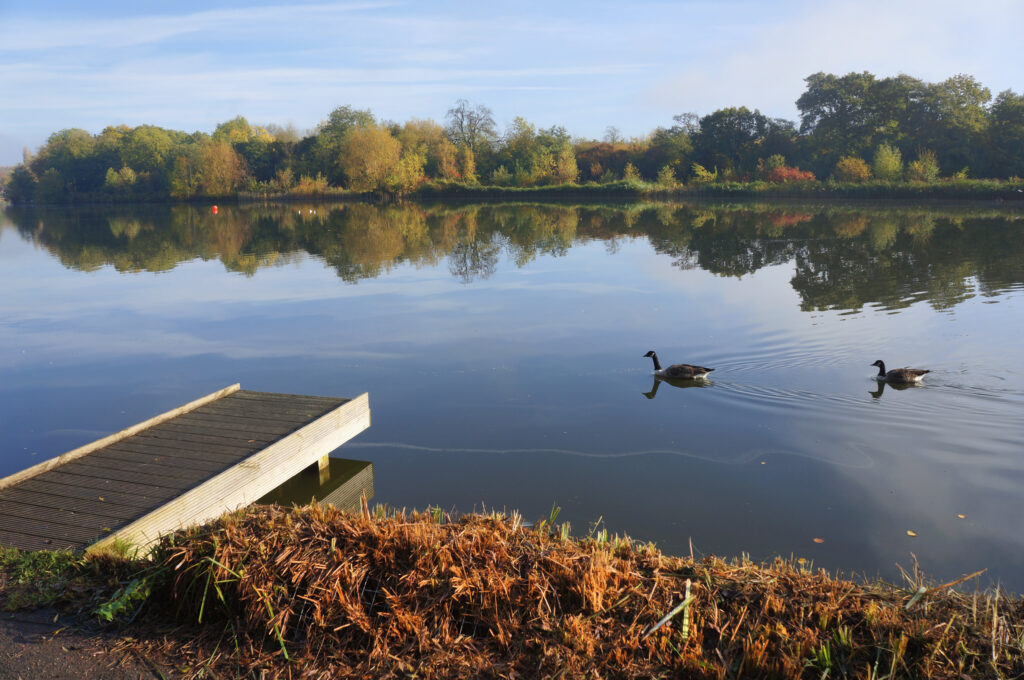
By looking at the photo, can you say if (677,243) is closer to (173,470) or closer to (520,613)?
(173,470)

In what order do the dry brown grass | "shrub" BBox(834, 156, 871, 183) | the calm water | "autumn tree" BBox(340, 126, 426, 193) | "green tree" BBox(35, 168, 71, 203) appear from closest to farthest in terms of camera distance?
the dry brown grass < the calm water < "shrub" BBox(834, 156, 871, 183) < "autumn tree" BBox(340, 126, 426, 193) < "green tree" BBox(35, 168, 71, 203)

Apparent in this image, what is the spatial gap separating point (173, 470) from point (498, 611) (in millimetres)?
3767

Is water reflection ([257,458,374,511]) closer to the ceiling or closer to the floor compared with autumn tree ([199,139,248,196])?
closer to the floor

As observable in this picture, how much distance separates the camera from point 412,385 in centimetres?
913

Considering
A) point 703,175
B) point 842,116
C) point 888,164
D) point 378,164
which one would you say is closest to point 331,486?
point 888,164

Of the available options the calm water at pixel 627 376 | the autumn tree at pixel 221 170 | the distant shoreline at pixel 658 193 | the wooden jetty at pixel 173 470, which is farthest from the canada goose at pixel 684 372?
the autumn tree at pixel 221 170

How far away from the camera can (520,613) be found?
9.29 ft

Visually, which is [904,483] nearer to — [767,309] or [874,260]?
[767,309]

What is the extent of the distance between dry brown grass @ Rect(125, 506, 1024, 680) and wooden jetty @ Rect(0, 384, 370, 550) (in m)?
1.73

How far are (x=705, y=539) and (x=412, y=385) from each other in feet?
16.1

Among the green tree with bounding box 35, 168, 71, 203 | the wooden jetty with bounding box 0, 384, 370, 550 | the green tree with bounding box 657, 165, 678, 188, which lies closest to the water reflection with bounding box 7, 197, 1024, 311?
the wooden jetty with bounding box 0, 384, 370, 550

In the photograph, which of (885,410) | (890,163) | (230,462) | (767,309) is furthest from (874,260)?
(890,163)

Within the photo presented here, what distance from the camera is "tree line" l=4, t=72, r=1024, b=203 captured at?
53469 mm

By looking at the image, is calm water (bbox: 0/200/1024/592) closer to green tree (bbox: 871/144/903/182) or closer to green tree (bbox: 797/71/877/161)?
green tree (bbox: 871/144/903/182)
